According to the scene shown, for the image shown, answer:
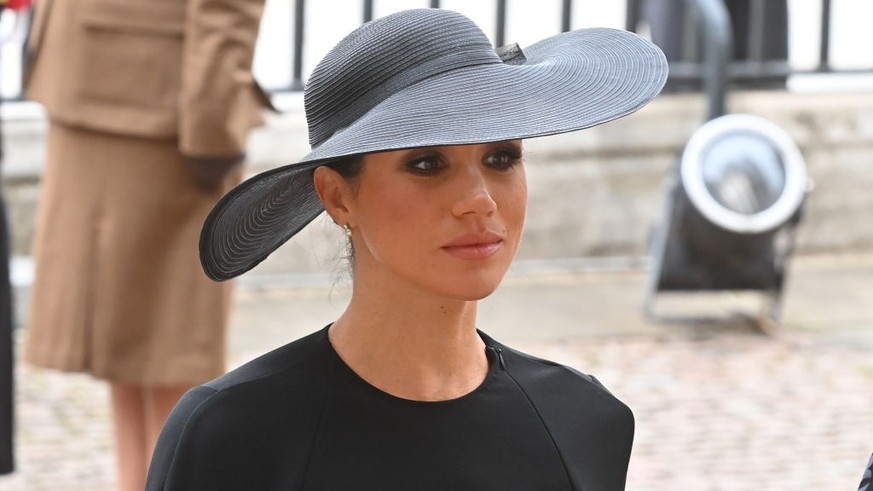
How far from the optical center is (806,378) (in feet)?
22.8

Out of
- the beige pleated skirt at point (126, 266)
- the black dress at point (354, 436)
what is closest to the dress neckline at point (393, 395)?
the black dress at point (354, 436)

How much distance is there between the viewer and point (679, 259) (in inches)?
301

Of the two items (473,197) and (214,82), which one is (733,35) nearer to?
(214,82)

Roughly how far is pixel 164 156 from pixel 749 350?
350 centimetres

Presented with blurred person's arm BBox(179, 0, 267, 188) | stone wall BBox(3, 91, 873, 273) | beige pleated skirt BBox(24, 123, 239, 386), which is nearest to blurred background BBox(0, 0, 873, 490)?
stone wall BBox(3, 91, 873, 273)

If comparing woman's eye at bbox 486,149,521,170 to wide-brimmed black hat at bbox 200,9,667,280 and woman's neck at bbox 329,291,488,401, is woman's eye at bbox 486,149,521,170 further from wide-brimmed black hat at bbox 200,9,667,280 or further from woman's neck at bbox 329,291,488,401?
woman's neck at bbox 329,291,488,401

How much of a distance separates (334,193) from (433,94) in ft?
0.82

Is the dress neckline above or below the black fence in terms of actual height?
above

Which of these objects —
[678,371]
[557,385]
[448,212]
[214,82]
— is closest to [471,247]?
[448,212]

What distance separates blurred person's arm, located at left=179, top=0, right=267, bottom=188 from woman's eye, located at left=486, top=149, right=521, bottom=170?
2.27 metres

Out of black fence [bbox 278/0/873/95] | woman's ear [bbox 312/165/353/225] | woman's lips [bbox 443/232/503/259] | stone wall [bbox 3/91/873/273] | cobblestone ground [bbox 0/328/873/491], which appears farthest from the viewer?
black fence [bbox 278/0/873/95]

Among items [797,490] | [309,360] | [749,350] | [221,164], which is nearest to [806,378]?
[749,350]

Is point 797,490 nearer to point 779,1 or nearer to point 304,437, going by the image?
point 304,437

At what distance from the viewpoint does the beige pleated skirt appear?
180 inches
